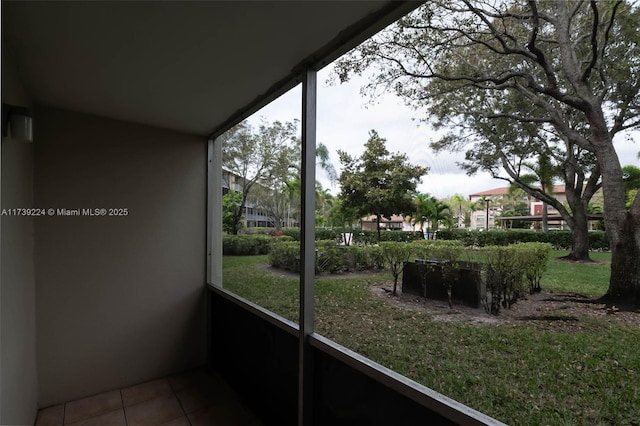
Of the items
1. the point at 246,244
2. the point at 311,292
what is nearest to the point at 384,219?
the point at 311,292

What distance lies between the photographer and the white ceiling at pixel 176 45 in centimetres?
124

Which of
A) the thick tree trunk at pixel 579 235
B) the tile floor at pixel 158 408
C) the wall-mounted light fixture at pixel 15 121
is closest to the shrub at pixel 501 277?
the thick tree trunk at pixel 579 235

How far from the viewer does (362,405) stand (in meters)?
1.38

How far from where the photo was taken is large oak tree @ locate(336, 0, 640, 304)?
87 cm

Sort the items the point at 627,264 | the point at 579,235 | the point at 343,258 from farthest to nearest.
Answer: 1. the point at 343,258
2. the point at 579,235
3. the point at 627,264

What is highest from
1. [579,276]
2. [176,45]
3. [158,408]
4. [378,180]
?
[176,45]

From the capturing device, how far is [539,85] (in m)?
1.05

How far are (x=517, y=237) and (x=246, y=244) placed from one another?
7.95 ft

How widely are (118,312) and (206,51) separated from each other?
234cm

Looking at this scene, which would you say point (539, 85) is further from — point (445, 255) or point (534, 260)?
point (445, 255)

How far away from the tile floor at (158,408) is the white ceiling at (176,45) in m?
2.34

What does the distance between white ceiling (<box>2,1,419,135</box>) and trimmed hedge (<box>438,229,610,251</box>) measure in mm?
943

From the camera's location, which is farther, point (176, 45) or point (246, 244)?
point (246, 244)

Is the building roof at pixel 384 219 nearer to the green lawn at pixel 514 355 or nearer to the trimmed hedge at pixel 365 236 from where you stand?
the trimmed hedge at pixel 365 236
